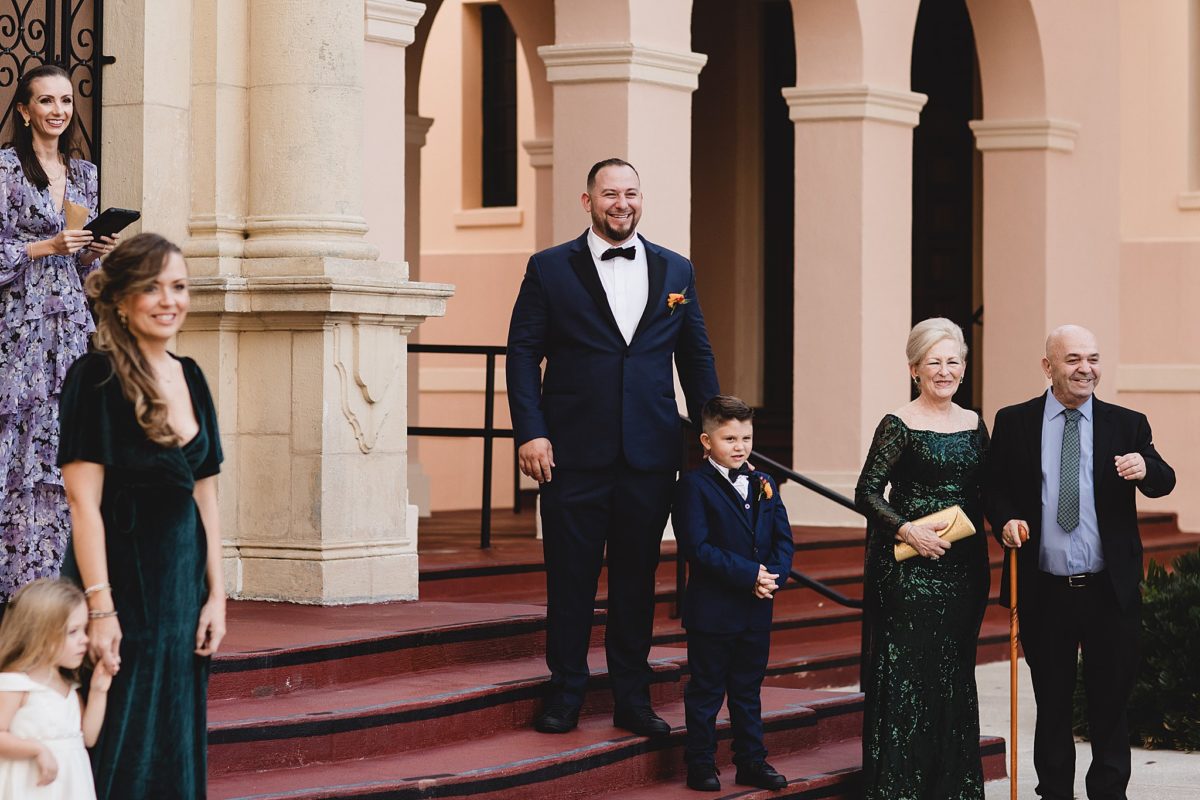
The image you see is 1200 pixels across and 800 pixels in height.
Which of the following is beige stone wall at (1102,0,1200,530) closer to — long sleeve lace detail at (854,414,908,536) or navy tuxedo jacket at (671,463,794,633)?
long sleeve lace detail at (854,414,908,536)

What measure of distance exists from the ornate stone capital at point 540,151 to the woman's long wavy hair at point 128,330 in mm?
11536

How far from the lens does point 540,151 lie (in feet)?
54.7

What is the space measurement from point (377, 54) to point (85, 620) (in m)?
5.48

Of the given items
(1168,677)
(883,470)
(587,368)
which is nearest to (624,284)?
(587,368)

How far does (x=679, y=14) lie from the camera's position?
39.7 feet

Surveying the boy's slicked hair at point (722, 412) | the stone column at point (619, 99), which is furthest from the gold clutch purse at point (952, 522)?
the stone column at point (619, 99)

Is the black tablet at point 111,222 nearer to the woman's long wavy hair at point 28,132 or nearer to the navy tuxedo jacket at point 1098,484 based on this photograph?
the woman's long wavy hair at point 28,132

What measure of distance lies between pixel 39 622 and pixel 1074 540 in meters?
3.83

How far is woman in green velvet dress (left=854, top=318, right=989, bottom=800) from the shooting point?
7.43 metres

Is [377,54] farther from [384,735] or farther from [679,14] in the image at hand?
[384,735]

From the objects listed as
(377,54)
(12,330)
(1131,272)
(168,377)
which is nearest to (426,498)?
(377,54)

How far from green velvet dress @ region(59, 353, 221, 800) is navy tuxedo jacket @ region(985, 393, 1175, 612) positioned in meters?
3.32

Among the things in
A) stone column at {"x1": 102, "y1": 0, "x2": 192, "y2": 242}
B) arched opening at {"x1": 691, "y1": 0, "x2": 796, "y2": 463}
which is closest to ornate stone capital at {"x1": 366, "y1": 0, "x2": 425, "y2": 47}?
stone column at {"x1": 102, "y1": 0, "x2": 192, "y2": 242}

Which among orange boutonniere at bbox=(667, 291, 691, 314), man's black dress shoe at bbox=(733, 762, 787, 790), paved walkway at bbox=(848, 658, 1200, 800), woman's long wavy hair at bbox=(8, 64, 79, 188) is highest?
woman's long wavy hair at bbox=(8, 64, 79, 188)
